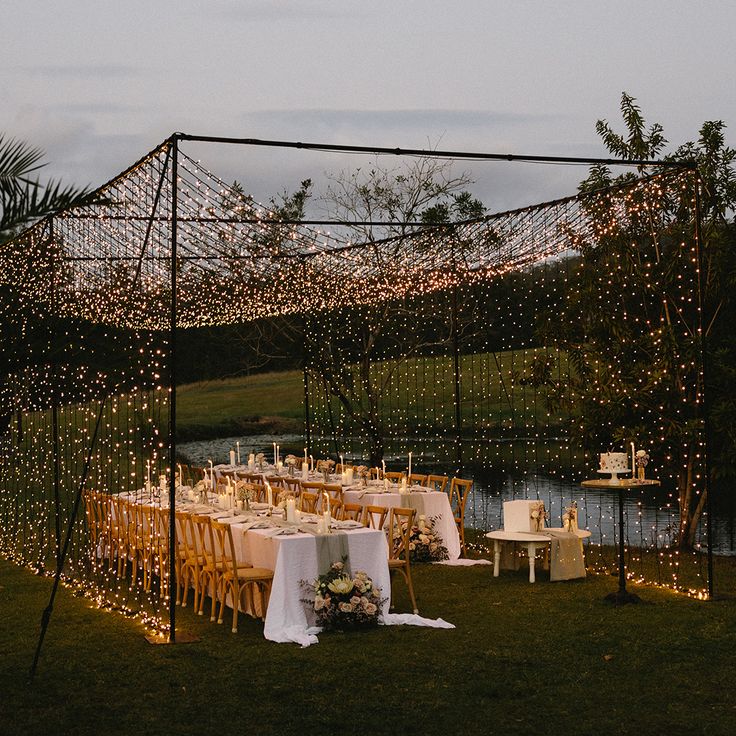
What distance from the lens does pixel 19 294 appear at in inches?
416

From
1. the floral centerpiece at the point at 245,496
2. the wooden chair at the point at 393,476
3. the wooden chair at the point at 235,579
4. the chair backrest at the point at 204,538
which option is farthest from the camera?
the wooden chair at the point at 393,476

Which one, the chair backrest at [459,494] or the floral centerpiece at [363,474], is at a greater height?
the floral centerpiece at [363,474]

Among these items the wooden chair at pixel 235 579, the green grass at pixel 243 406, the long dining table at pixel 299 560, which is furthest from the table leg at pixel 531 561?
the green grass at pixel 243 406

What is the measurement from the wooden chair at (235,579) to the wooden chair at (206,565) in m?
0.05

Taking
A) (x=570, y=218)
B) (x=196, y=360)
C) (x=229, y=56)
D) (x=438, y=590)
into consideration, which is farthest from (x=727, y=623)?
(x=196, y=360)

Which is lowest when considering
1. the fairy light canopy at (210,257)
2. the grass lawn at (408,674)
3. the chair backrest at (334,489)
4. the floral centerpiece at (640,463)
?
the grass lawn at (408,674)

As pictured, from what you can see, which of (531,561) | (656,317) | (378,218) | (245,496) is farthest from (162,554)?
(378,218)

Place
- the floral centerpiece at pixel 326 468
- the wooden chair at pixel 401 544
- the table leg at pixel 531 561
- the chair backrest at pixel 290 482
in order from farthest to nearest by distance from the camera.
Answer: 1. the chair backrest at pixel 290 482
2. the floral centerpiece at pixel 326 468
3. the table leg at pixel 531 561
4. the wooden chair at pixel 401 544

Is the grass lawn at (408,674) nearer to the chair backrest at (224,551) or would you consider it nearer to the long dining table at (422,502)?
the chair backrest at (224,551)

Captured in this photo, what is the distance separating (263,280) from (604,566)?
5.27m

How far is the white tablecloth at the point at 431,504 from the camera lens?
10.8 metres

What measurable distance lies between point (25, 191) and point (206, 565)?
12.2 ft

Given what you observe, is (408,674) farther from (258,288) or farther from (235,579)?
(258,288)

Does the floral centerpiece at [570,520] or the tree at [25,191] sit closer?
the tree at [25,191]
